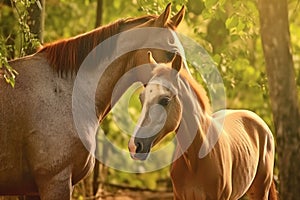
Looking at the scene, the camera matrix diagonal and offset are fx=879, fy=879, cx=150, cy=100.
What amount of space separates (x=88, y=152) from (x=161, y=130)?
0.67m

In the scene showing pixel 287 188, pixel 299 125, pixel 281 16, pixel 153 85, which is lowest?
pixel 287 188

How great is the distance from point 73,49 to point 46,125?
61 cm

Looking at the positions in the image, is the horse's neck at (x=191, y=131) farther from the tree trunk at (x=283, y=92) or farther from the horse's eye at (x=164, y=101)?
the tree trunk at (x=283, y=92)

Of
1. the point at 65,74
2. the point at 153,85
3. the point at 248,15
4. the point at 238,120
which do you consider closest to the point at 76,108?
the point at 65,74

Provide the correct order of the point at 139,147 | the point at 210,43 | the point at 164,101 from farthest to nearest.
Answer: the point at 210,43
the point at 164,101
the point at 139,147

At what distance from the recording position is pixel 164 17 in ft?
20.7

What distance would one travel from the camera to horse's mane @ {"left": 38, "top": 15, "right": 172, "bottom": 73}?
6359mm

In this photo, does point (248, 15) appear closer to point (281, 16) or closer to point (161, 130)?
point (281, 16)

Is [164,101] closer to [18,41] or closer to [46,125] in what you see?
[46,125]

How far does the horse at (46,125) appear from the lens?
6.15m

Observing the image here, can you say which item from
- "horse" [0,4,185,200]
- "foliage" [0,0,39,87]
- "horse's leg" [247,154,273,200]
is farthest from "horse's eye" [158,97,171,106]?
"horse's leg" [247,154,273,200]

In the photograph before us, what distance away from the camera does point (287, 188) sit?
6230 millimetres

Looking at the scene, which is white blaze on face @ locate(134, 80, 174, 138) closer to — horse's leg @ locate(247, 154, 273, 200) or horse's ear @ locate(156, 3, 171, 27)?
horse's ear @ locate(156, 3, 171, 27)

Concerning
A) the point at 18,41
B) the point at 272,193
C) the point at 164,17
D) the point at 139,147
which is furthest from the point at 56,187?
the point at 18,41
